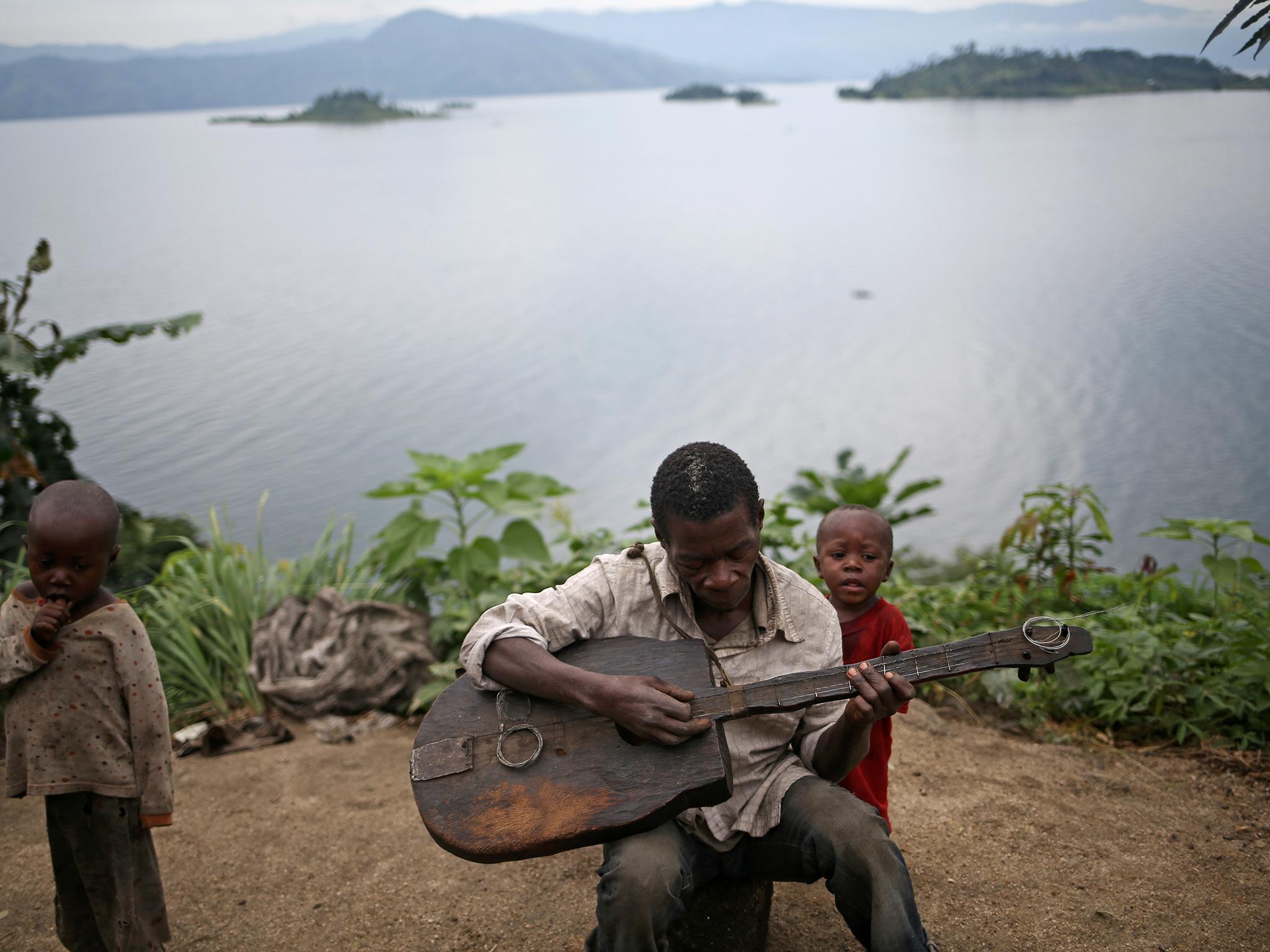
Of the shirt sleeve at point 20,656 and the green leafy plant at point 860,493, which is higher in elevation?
the shirt sleeve at point 20,656

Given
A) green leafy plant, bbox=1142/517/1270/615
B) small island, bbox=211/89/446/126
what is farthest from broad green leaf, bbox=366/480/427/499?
small island, bbox=211/89/446/126

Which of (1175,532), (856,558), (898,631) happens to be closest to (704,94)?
(1175,532)

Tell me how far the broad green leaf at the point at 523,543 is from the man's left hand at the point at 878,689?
105 inches

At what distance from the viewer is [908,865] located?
9.10ft

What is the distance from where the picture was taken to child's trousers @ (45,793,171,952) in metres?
2.22

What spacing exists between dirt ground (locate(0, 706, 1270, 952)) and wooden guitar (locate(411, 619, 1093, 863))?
0.84 m

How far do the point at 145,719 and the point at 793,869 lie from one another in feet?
5.04

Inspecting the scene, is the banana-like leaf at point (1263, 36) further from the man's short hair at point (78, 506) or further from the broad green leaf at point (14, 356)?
the broad green leaf at point (14, 356)

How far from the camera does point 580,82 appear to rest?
1739 centimetres

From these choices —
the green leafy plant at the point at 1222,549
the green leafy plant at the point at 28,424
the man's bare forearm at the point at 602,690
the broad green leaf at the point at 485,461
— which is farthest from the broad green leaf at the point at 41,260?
the green leafy plant at the point at 1222,549

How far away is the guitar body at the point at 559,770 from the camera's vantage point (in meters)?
1.88

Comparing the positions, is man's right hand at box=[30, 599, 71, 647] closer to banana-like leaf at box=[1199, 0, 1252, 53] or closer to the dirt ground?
the dirt ground

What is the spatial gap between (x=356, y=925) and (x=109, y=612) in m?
1.20

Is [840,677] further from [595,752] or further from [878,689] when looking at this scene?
[595,752]
